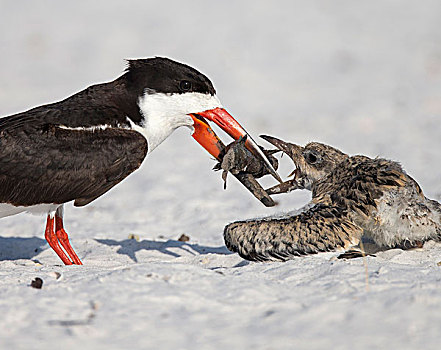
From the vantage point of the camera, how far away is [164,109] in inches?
224

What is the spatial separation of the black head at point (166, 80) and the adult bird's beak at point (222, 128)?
8.3 inches

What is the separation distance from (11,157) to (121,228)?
2451 millimetres

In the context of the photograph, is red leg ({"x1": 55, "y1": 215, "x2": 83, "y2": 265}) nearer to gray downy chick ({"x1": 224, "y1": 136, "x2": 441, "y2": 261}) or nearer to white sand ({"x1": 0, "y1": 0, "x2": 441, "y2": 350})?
white sand ({"x1": 0, "y1": 0, "x2": 441, "y2": 350})

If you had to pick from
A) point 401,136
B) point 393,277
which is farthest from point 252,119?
point 393,277

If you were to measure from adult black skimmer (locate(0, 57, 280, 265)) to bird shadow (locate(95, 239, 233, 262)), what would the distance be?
658 millimetres

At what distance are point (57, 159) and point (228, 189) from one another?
374 centimetres

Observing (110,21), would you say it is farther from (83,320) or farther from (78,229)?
(83,320)

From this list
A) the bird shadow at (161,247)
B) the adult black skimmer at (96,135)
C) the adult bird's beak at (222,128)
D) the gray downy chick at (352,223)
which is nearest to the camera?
the gray downy chick at (352,223)

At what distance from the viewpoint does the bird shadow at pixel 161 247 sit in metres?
6.31

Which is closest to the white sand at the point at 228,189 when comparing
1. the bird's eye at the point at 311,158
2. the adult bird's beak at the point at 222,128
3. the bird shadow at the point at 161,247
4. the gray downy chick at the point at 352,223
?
the bird shadow at the point at 161,247

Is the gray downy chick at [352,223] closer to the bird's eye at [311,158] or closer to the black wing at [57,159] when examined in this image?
the bird's eye at [311,158]

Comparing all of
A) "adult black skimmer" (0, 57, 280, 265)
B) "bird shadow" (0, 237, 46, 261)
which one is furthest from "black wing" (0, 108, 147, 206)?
"bird shadow" (0, 237, 46, 261)

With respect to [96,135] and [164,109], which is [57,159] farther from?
[164,109]

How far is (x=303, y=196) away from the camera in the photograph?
8.26 meters
